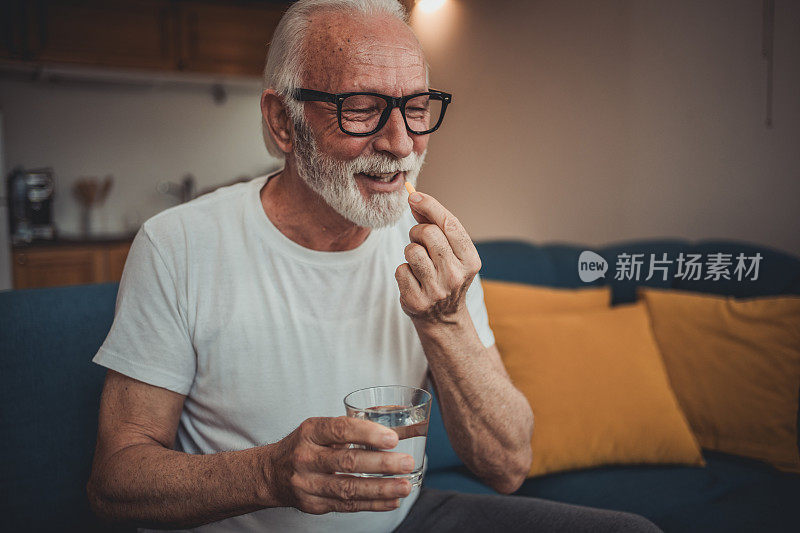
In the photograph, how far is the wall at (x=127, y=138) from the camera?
3779 millimetres

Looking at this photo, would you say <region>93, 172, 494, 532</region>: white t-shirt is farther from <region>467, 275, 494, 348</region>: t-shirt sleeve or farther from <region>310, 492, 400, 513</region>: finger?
<region>310, 492, 400, 513</region>: finger

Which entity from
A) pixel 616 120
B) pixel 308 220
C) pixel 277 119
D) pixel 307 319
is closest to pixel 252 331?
pixel 307 319

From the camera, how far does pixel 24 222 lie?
11.6 feet

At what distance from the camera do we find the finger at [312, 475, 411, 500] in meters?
0.56

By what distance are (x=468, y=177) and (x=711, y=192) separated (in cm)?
28

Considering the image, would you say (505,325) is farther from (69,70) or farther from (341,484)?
(69,70)

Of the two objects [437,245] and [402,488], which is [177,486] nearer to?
[402,488]

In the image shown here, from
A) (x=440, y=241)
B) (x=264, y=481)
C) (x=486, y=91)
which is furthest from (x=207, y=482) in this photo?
(x=486, y=91)

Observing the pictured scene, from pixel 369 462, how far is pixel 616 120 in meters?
0.49

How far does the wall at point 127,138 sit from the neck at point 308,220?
295cm

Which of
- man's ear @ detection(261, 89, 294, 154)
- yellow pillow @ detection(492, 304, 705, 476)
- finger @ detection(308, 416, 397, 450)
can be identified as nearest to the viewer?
finger @ detection(308, 416, 397, 450)

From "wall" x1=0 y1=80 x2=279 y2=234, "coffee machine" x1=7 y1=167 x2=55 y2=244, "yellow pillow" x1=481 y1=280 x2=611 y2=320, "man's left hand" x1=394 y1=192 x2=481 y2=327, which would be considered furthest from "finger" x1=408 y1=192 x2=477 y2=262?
"coffee machine" x1=7 y1=167 x2=55 y2=244

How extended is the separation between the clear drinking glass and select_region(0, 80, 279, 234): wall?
11.2ft

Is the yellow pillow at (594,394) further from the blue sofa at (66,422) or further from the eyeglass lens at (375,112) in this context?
the eyeglass lens at (375,112)
